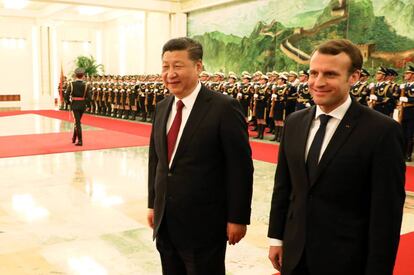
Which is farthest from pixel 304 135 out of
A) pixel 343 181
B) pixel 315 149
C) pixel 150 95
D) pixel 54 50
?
pixel 54 50

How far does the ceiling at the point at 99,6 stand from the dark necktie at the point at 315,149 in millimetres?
14642

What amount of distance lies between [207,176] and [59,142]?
8.39 m

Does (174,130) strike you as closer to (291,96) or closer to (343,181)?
(343,181)

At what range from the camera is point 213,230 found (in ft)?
6.88

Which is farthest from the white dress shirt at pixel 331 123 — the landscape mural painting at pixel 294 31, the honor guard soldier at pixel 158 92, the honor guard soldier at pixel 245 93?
the honor guard soldier at pixel 158 92

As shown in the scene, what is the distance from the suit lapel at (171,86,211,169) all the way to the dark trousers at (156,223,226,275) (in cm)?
37

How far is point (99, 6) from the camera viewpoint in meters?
16.6

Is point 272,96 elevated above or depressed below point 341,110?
below

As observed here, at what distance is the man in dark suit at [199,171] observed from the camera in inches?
80.7

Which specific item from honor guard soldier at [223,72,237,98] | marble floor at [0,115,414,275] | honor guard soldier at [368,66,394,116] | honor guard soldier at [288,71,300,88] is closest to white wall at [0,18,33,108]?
honor guard soldier at [223,72,237,98]

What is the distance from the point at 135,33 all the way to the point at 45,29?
451 cm

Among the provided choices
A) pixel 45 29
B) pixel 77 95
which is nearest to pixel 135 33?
pixel 45 29

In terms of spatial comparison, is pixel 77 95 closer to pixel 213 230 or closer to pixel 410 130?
pixel 410 130

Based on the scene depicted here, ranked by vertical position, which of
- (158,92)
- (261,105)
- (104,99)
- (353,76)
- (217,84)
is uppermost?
(353,76)
